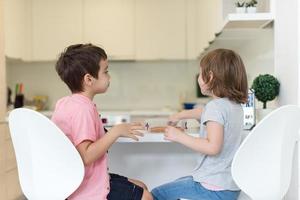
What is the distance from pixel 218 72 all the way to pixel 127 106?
3.11m

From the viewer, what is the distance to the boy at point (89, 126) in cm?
127

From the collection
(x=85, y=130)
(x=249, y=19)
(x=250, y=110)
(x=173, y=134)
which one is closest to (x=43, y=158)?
(x=85, y=130)

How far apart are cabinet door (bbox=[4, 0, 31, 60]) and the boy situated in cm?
244

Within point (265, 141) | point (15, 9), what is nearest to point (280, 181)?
point (265, 141)

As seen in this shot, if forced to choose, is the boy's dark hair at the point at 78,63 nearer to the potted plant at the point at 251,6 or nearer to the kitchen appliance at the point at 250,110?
the kitchen appliance at the point at 250,110

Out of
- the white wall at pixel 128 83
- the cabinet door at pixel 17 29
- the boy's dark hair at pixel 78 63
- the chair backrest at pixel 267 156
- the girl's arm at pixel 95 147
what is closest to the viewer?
the chair backrest at pixel 267 156

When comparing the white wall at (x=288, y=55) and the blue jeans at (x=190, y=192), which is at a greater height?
the white wall at (x=288, y=55)

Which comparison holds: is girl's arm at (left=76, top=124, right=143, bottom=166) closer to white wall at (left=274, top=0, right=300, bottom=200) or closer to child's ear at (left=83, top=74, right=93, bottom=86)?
child's ear at (left=83, top=74, right=93, bottom=86)

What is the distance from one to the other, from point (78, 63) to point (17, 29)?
2782 mm

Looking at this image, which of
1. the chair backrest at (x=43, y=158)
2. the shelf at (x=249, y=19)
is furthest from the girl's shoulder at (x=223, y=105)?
the shelf at (x=249, y=19)

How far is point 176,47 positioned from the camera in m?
4.07

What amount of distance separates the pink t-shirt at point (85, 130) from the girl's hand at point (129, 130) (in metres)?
0.07

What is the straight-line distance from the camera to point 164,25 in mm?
4070

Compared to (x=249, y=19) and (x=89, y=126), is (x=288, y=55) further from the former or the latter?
(x=89, y=126)
